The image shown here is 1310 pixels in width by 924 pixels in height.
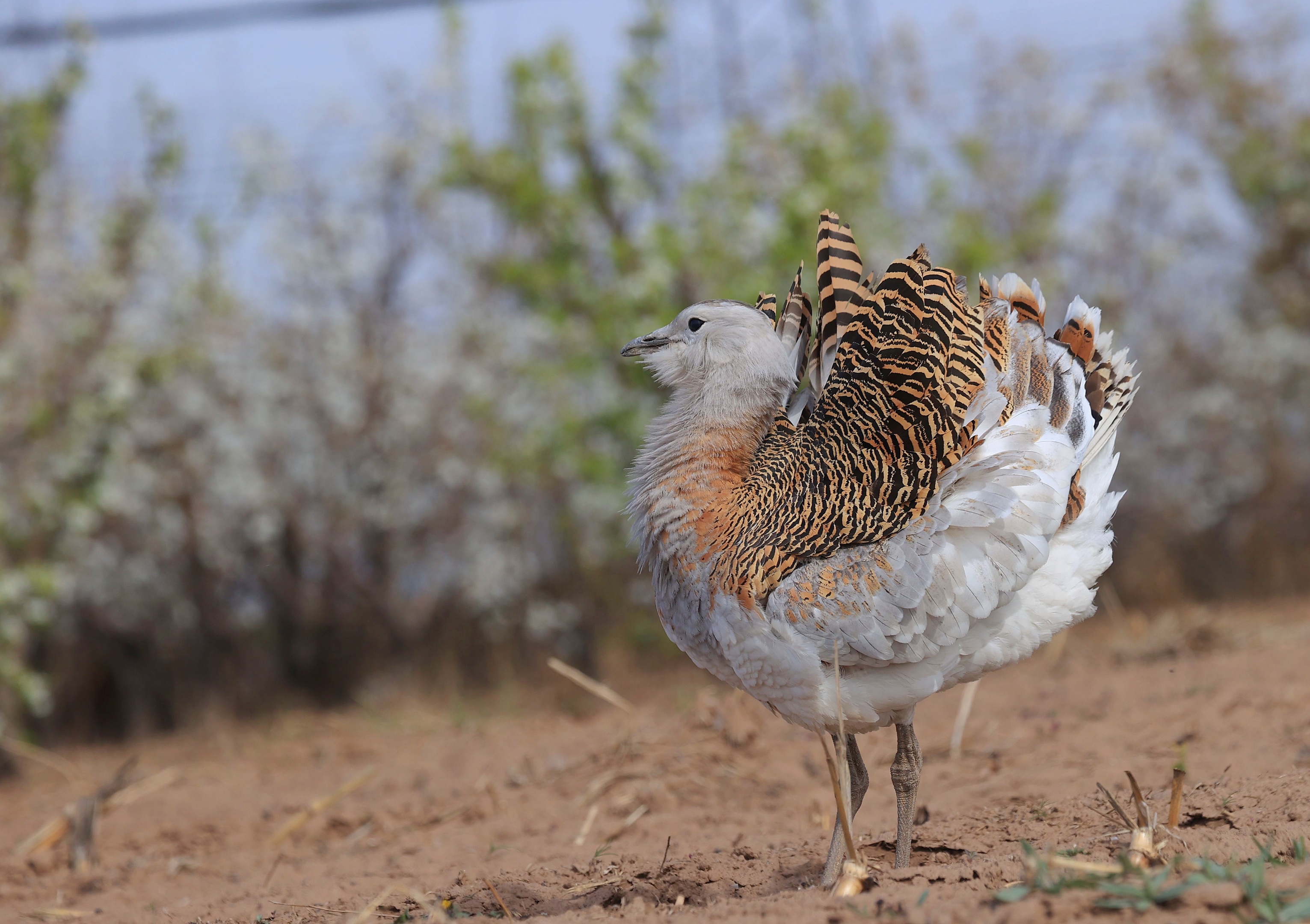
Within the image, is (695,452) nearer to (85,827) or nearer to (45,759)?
(85,827)

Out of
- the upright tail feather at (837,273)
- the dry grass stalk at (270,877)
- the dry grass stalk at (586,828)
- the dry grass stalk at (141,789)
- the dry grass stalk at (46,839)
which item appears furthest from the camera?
the dry grass stalk at (141,789)

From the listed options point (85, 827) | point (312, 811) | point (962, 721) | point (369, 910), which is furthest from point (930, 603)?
point (85, 827)

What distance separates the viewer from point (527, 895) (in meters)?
3.48

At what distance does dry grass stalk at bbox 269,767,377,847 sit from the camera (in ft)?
16.5

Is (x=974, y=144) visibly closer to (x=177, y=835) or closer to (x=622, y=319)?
(x=622, y=319)

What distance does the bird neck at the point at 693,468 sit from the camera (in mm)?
3438

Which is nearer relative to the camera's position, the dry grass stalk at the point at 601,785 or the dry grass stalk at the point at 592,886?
the dry grass stalk at the point at 592,886

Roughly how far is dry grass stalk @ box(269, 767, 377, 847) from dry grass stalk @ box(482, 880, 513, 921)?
1.74m

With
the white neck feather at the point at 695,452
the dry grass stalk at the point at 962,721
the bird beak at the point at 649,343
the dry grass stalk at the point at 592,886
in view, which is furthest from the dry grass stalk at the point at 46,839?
the dry grass stalk at the point at 962,721

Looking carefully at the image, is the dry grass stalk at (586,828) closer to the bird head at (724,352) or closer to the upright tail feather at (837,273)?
the bird head at (724,352)

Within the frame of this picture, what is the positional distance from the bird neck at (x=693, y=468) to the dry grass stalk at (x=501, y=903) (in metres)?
1.00

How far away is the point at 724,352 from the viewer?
3.78 m

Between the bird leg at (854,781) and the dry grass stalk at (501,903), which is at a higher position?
the bird leg at (854,781)

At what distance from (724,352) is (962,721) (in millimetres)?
2363
